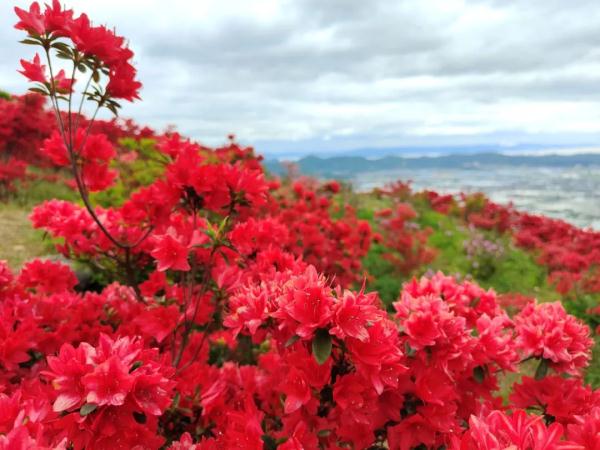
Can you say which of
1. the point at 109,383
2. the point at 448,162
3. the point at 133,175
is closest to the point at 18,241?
the point at 133,175

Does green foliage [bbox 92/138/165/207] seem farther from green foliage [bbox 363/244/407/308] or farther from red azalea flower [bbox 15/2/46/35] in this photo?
red azalea flower [bbox 15/2/46/35]

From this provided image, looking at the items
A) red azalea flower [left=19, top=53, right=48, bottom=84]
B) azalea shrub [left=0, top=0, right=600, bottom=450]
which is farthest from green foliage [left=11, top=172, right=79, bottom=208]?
red azalea flower [left=19, top=53, right=48, bottom=84]

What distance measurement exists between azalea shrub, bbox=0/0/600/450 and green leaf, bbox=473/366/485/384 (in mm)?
11

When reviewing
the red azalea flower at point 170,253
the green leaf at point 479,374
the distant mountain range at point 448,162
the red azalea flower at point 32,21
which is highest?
the red azalea flower at point 32,21

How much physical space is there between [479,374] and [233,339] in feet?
3.21

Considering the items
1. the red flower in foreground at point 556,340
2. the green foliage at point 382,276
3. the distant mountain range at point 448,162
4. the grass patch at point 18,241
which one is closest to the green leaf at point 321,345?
the red flower in foreground at point 556,340

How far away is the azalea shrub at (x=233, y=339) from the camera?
1194mm

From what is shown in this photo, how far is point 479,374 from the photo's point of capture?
1.81m

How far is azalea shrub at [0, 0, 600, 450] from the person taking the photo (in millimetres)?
1194

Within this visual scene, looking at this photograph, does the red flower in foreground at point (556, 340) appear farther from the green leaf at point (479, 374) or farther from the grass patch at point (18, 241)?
the grass patch at point (18, 241)

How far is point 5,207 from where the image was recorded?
7.80m

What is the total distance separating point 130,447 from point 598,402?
1.69 metres

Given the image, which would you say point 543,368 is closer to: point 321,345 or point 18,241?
point 321,345

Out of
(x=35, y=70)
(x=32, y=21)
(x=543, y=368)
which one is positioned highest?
(x=32, y=21)
